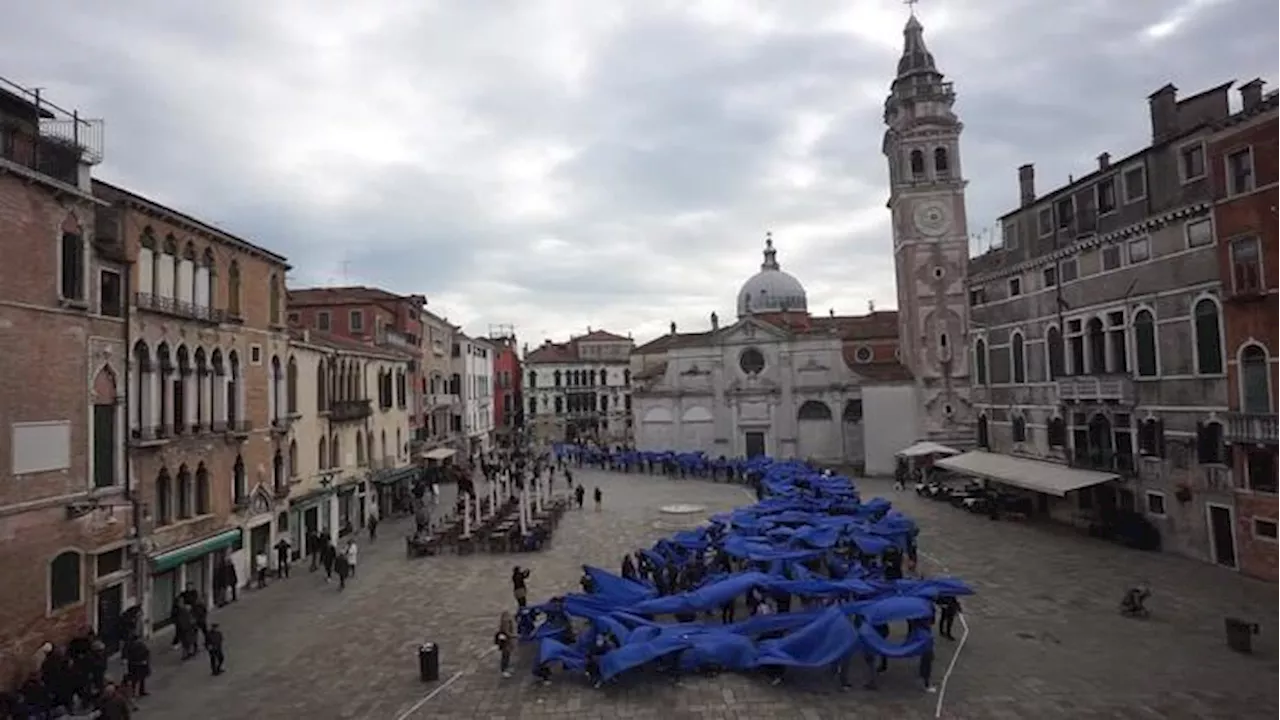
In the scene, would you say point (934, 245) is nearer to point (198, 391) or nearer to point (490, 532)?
point (490, 532)

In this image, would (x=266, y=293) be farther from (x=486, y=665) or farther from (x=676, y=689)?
(x=676, y=689)

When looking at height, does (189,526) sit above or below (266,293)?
below

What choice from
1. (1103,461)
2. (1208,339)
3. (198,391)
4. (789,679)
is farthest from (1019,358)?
(198,391)

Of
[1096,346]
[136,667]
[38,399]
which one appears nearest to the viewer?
[136,667]

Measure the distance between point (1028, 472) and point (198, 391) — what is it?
28833 mm

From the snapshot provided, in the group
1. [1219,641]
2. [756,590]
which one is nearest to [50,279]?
[756,590]

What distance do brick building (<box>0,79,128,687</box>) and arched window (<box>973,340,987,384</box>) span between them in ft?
111

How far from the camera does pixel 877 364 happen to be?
5756 cm

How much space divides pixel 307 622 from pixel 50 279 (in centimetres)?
971

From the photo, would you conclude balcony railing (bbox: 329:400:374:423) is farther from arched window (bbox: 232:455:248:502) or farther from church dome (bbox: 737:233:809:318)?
church dome (bbox: 737:233:809:318)

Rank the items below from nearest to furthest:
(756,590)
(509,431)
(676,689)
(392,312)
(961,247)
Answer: (676,689)
(756,590)
(392,312)
(961,247)
(509,431)

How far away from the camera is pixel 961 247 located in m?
50.8

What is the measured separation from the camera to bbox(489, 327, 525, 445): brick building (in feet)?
266

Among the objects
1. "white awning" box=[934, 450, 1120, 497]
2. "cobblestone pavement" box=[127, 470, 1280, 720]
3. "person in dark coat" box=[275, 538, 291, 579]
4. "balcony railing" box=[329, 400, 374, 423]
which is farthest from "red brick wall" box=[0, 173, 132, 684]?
"white awning" box=[934, 450, 1120, 497]
